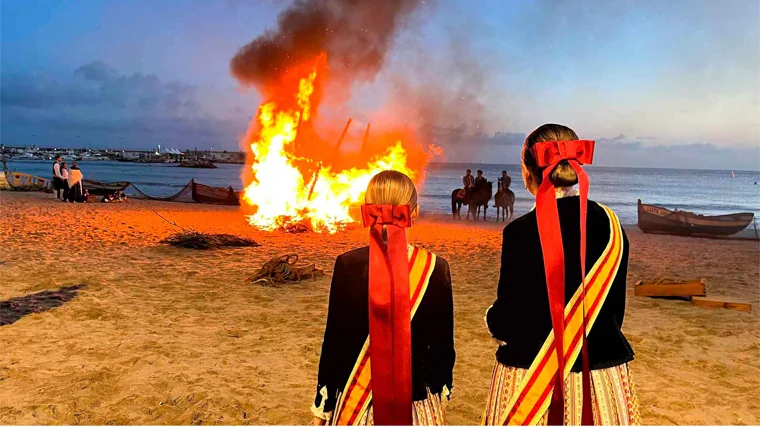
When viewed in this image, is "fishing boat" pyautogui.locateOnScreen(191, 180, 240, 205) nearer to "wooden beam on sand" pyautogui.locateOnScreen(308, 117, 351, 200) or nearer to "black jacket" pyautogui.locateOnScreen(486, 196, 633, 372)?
"wooden beam on sand" pyautogui.locateOnScreen(308, 117, 351, 200)

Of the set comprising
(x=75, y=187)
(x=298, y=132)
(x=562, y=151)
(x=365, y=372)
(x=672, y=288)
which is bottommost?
(x=672, y=288)

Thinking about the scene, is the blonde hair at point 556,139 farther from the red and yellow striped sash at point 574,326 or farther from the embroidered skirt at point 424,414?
the embroidered skirt at point 424,414

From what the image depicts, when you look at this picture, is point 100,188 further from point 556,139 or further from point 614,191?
point 614,191

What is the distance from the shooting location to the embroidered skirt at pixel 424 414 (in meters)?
2.39

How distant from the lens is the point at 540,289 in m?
Result: 2.20

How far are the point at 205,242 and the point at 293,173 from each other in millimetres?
6458

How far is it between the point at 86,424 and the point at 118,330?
8.12ft

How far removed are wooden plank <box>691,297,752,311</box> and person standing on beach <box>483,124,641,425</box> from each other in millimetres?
7126

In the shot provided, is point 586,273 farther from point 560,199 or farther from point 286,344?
point 286,344

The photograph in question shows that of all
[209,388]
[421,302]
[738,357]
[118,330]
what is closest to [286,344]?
[209,388]

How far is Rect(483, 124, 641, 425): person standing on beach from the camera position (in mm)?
2164

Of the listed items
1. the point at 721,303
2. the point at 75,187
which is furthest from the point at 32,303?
the point at 75,187

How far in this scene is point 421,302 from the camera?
7.43 feet

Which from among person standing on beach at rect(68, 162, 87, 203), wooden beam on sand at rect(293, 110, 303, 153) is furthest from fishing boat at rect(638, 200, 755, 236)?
person standing on beach at rect(68, 162, 87, 203)
